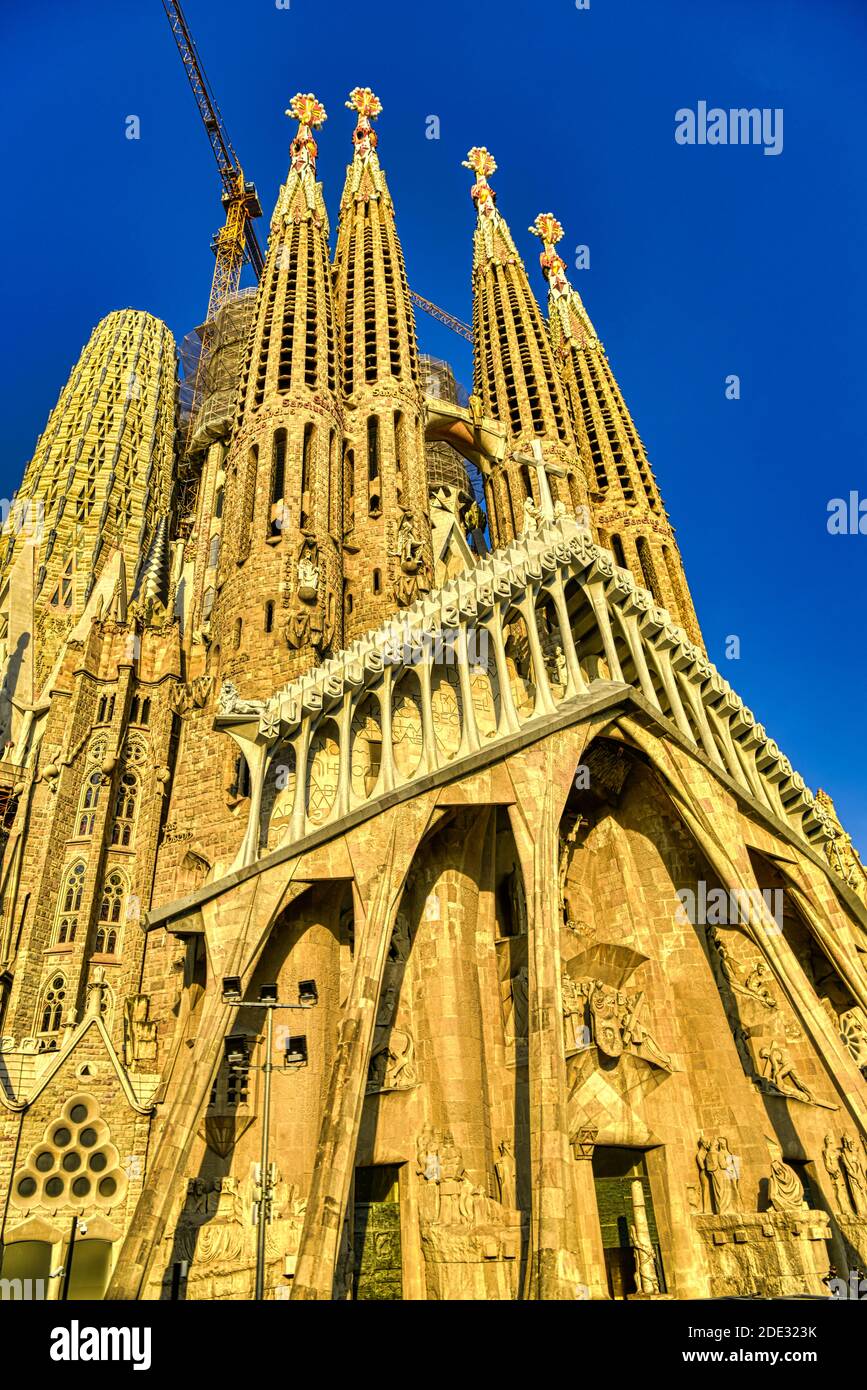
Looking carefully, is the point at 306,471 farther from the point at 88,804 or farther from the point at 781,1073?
the point at 781,1073

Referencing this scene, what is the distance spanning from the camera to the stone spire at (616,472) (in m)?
36.6

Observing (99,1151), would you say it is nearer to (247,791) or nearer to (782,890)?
(247,791)

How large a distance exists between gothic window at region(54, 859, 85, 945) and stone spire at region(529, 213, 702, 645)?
22.3 metres

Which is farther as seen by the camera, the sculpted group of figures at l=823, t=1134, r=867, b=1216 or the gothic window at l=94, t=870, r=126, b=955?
the gothic window at l=94, t=870, r=126, b=955

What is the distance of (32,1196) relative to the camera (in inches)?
781

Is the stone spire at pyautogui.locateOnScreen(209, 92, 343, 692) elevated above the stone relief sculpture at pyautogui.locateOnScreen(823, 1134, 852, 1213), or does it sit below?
above

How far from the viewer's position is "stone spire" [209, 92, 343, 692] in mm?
24906

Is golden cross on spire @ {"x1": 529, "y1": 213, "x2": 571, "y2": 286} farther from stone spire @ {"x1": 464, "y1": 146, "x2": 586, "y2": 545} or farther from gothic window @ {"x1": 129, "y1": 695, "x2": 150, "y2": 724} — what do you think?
gothic window @ {"x1": 129, "y1": 695, "x2": 150, "y2": 724}

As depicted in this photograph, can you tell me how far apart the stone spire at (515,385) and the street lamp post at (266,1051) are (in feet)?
67.8

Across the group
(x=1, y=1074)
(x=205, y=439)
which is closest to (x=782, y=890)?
(x=1, y=1074)

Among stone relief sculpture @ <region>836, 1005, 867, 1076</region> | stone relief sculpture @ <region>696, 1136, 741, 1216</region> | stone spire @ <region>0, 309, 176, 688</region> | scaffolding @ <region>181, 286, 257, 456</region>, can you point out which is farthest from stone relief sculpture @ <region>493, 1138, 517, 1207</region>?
scaffolding @ <region>181, 286, 257, 456</region>

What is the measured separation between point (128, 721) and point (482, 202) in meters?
35.3

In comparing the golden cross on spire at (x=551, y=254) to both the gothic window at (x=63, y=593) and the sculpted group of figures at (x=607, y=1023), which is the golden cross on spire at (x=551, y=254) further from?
the sculpted group of figures at (x=607, y=1023)

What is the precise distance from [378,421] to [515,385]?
1106cm
